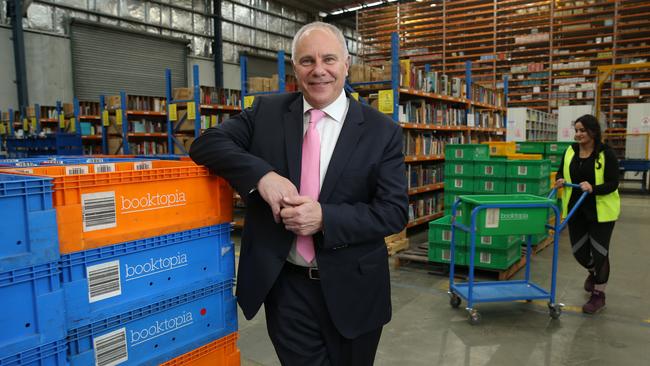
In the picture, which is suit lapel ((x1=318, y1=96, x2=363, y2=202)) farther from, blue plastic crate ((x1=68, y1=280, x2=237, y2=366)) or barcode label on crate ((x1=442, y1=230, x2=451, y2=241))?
barcode label on crate ((x1=442, y1=230, x2=451, y2=241))

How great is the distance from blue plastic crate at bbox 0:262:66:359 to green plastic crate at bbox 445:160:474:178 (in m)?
4.90

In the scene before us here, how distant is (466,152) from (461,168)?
0.67ft

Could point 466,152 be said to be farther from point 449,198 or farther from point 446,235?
point 446,235

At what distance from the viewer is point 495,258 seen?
4367 millimetres

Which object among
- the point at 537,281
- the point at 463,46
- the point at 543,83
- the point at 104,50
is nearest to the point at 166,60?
the point at 104,50

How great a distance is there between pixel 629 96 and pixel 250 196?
1552cm

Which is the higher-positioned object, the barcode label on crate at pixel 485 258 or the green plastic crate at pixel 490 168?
the green plastic crate at pixel 490 168

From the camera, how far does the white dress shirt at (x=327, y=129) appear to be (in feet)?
4.75

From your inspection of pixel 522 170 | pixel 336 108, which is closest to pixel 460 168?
pixel 522 170

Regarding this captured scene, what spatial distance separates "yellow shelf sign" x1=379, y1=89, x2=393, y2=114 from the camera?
18.1 ft

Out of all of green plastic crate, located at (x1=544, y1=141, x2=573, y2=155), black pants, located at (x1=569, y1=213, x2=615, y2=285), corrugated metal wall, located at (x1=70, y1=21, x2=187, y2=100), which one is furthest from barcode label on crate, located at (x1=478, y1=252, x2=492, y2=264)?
corrugated metal wall, located at (x1=70, y1=21, x2=187, y2=100)

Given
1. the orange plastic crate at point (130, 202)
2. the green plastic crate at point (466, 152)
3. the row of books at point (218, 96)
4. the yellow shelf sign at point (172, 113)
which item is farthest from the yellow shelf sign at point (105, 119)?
the orange plastic crate at point (130, 202)

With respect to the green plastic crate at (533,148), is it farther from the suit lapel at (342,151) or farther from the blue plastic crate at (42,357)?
the blue plastic crate at (42,357)

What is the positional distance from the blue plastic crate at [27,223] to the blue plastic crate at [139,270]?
0.08 meters
